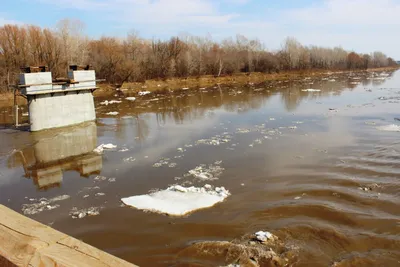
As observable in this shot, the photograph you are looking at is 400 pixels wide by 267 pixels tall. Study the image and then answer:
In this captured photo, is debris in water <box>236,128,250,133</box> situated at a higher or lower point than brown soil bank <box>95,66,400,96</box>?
lower

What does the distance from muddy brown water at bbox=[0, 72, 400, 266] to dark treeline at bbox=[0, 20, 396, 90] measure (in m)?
27.1

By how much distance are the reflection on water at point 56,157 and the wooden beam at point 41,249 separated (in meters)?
8.64

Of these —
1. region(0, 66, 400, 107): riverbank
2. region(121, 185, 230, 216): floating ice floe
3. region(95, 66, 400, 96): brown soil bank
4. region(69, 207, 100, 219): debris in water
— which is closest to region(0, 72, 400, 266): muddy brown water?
region(69, 207, 100, 219): debris in water

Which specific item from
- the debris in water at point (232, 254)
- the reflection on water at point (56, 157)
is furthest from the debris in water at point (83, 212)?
the debris in water at point (232, 254)

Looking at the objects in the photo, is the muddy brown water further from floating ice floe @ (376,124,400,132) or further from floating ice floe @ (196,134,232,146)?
floating ice floe @ (376,124,400,132)

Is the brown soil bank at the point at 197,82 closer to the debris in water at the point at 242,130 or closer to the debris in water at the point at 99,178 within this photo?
the debris in water at the point at 242,130

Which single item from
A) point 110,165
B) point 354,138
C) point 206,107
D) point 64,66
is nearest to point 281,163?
point 354,138

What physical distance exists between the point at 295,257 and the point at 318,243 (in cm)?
74

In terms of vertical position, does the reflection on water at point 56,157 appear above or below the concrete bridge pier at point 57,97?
below

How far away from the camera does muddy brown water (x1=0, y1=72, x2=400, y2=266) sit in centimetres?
627

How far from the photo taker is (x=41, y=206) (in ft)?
27.1

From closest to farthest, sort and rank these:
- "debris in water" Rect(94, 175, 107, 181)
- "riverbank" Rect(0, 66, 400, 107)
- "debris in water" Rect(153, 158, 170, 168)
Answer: "debris in water" Rect(94, 175, 107, 181) → "debris in water" Rect(153, 158, 170, 168) → "riverbank" Rect(0, 66, 400, 107)

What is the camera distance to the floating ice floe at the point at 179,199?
7740mm

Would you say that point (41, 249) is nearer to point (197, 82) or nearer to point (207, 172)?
point (207, 172)
